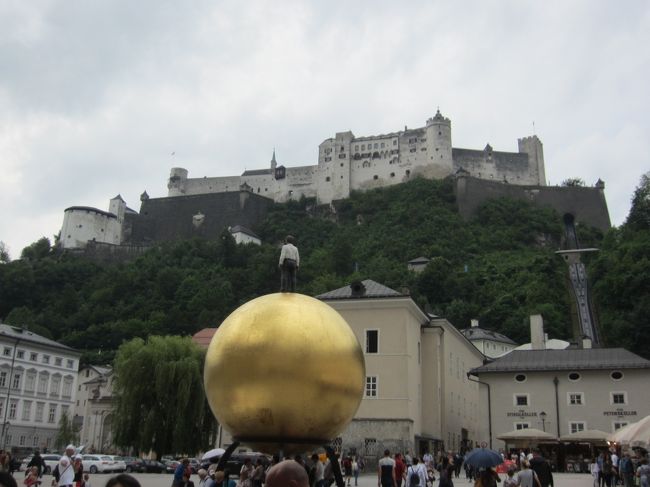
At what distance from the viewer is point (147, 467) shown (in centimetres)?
3269

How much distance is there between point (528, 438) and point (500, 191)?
8109 cm

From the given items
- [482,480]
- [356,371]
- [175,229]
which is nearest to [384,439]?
[482,480]

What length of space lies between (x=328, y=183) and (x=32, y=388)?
71.2 metres

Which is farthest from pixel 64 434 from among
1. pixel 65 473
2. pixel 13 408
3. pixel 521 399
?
pixel 65 473

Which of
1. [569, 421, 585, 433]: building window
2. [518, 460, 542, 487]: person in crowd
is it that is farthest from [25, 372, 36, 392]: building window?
[518, 460, 542, 487]: person in crowd

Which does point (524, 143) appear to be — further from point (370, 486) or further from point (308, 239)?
point (370, 486)

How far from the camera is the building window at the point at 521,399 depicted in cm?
3772

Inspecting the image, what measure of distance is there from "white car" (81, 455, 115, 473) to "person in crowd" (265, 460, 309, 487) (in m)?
32.0

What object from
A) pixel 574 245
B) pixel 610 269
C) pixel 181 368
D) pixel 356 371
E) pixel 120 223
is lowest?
Answer: pixel 356 371

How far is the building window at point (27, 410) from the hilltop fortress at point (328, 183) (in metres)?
59.8

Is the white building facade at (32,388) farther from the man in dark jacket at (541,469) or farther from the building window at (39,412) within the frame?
the man in dark jacket at (541,469)

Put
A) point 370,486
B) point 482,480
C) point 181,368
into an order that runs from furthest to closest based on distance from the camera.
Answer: point 181,368 → point 370,486 → point 482,480

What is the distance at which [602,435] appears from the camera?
30859 millimetres

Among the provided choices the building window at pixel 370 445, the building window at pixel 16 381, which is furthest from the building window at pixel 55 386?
the building window at pixel 370 445
